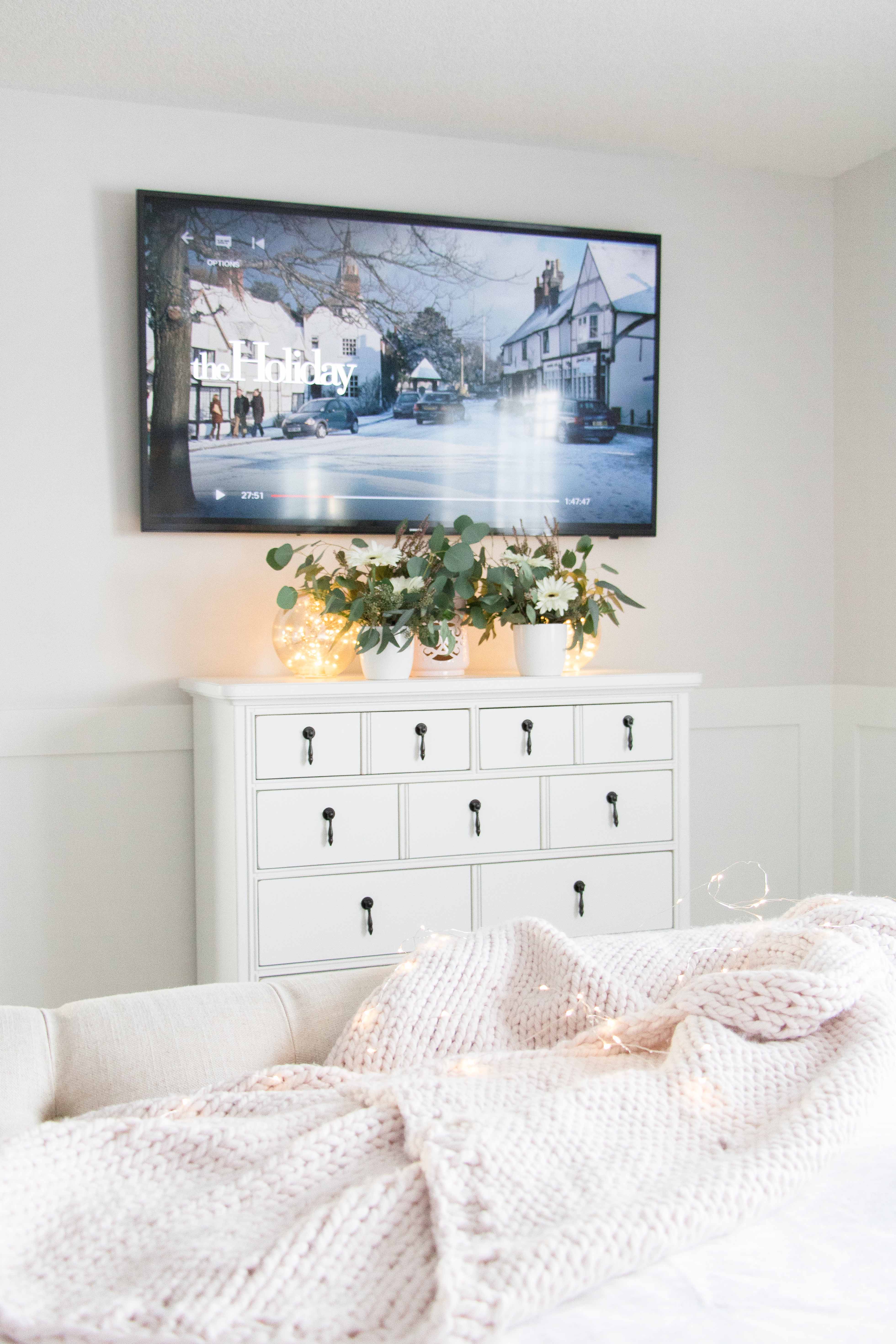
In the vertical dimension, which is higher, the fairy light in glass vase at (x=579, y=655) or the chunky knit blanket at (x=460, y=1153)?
the fairy light in glass vase at (x=579, y=655)

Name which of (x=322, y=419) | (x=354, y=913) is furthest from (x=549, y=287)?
(x=354, y=913)

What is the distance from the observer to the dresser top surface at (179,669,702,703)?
217cm

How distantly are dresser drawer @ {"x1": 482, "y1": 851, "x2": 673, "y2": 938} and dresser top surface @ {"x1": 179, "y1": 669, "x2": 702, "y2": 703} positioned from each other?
0.38 meters

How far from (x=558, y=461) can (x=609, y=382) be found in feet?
0.87

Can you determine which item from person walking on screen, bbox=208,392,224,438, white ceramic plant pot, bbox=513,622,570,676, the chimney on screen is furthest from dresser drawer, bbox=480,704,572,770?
the chimney on screen

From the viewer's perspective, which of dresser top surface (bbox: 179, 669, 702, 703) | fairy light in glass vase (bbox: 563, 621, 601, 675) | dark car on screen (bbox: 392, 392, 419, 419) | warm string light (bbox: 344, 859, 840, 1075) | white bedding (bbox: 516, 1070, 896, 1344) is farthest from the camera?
dark car on screen (bbox: 392, 392, 419, 419)


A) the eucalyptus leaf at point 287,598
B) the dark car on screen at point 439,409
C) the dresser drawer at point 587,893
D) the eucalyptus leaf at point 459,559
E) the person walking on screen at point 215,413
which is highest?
the dark car on screen at point 439,409

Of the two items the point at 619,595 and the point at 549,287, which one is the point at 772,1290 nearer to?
the point at 619,595

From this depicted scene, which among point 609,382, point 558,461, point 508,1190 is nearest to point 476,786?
point 558,461

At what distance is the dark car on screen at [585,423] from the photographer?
288cm

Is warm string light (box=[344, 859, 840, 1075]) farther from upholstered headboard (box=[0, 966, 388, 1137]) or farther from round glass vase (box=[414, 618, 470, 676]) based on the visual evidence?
round glass vase (box=[414, 618, 470, 676])

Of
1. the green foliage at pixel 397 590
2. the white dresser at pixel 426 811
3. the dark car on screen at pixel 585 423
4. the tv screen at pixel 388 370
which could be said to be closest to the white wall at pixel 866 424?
the tv screen at pixel 388 370

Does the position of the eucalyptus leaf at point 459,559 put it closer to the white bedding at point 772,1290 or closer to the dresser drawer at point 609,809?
the dresser drawer at point 609,809

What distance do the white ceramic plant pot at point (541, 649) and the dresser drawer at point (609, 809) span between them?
25 centimetres
